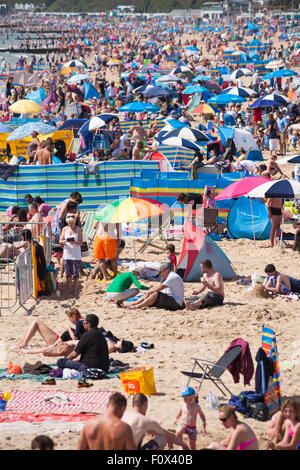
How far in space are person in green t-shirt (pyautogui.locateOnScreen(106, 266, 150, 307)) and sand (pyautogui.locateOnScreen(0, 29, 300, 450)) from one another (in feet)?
0.44

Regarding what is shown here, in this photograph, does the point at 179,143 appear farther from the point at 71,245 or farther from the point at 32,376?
the point at 32,376

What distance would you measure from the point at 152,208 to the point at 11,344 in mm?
3185

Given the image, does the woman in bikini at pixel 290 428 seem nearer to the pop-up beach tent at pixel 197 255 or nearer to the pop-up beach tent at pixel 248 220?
the pop-up beach tent at pixel 197 255

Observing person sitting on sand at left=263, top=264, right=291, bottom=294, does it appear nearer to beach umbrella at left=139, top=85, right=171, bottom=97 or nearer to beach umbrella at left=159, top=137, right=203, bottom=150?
beach umbrella at left=159, top=137, right=203, bottom=150

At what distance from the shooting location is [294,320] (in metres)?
9.55

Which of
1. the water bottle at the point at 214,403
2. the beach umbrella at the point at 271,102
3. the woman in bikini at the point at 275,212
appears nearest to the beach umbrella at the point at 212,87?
the beach umbrella at the point at 271,102

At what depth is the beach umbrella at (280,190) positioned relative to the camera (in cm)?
1212

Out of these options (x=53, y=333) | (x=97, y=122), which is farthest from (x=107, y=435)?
(x=97, y=122)

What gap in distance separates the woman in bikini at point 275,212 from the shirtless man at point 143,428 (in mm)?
7459

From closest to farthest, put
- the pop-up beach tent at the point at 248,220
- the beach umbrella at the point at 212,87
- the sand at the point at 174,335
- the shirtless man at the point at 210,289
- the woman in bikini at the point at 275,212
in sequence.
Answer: the sand at the point at 174,335 < the shirtless man at the point at 210,289 < the woman in bikini at the point at 275,212 < the pop-up beach tent at the point at 248,220 < the beach umbrella at the point at 212,87

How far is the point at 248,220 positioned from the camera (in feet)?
45.9

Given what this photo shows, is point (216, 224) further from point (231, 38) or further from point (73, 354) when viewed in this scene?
point (231, 38)

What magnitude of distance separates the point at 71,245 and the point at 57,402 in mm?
3768
